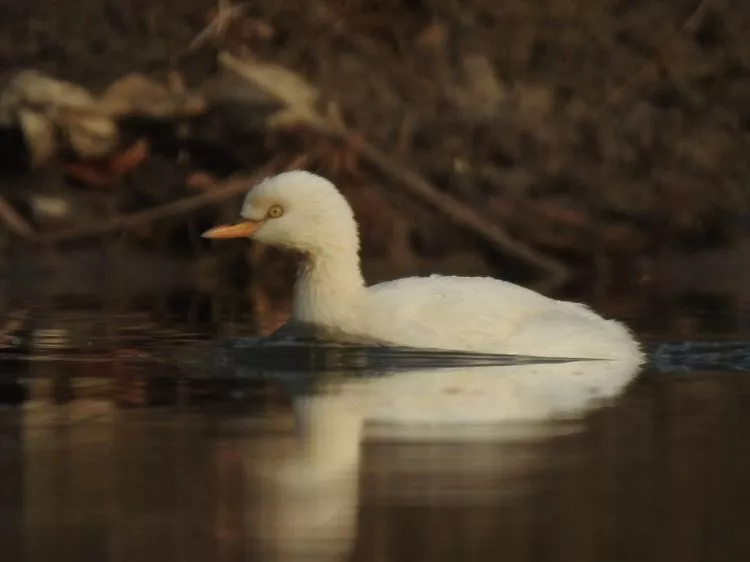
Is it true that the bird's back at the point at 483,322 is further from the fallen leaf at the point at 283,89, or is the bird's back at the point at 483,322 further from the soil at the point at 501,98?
the fallen leaf at the point at 283,89

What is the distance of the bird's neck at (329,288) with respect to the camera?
11492mm

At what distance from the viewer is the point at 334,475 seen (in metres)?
7.61

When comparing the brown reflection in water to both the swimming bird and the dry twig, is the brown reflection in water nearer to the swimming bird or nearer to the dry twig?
the swimming bird

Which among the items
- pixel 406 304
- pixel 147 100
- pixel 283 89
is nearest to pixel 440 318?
pixel 406 304

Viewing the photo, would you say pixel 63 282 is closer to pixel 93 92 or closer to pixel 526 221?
pixel 93 92

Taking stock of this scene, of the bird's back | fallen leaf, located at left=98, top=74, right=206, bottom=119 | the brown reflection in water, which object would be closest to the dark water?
the brown reflection in water

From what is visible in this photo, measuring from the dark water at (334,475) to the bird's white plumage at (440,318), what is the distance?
0.20m

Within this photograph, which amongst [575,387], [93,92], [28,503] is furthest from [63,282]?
[28,503]

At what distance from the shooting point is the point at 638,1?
2306 centimetres

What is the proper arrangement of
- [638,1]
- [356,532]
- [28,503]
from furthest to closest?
1. [638,1]
2. [28,503]
3. [356,532]

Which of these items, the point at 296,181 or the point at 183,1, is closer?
the point at 296,181

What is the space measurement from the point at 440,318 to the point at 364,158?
814cm

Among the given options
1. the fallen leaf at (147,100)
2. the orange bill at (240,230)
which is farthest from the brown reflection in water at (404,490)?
the fallen leaf at (147,100)

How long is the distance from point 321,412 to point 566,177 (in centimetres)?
1173
